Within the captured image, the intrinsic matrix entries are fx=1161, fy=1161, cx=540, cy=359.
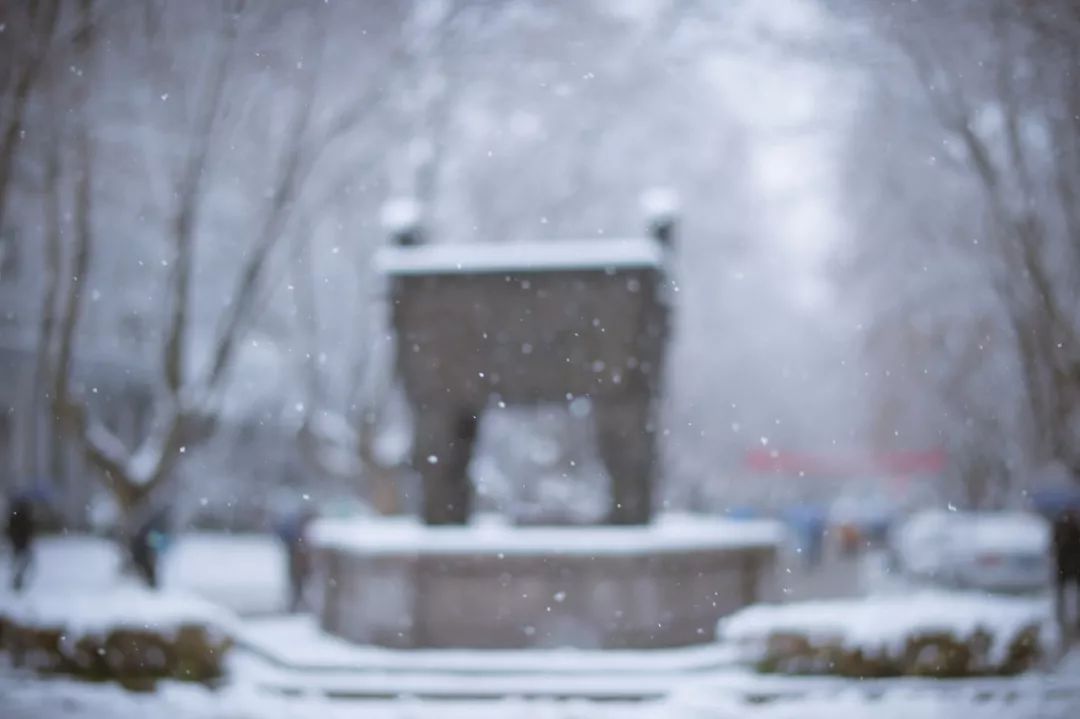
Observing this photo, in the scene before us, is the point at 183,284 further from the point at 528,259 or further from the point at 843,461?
the point at 843,461

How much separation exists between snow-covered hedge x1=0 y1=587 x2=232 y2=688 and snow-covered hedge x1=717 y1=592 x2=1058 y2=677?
5296 mm

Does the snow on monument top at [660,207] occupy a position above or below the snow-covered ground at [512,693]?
above

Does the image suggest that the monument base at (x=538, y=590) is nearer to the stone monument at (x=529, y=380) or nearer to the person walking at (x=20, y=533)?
the stone monument at (x=529, y=380)

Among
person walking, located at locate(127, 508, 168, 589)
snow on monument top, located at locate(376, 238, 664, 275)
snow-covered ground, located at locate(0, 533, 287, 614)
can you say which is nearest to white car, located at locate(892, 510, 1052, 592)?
snow on monument top, located at locate(376, 238, 664, 275)

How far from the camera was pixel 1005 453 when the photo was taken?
115 feet

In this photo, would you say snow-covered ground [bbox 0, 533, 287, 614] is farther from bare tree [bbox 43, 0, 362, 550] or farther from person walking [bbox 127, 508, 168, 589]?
bare tree [bbox 43, 0, 362, 550]

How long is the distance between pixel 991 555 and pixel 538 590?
1007 cm

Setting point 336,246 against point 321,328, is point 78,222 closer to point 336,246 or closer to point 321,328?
point 336,246

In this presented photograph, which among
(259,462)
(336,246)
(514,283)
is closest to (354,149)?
(336,246)

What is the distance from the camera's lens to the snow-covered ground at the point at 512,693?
9766 millimetres

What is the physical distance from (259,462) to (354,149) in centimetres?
2207

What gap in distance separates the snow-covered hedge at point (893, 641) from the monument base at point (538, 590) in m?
1.24

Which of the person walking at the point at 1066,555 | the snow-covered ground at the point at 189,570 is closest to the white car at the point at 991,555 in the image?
the person walking at the point at 1066,555

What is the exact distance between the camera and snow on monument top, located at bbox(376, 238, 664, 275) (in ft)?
45.5
